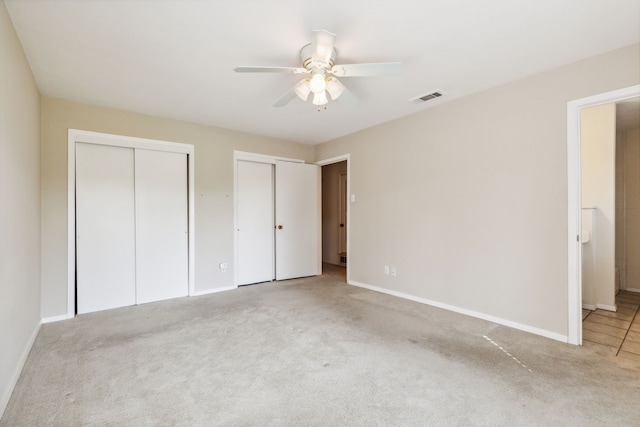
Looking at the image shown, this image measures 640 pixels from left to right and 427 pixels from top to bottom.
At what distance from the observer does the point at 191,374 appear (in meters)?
2.03

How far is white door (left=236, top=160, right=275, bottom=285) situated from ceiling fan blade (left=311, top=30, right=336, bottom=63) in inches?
112

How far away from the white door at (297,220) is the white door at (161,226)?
1516mm

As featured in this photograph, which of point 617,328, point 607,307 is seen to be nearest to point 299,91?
point 617,328

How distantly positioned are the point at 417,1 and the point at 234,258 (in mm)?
3865

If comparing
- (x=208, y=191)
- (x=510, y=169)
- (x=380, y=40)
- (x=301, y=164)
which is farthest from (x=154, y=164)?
(x=510, y=169)

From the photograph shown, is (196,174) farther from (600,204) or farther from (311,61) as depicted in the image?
(600,204)

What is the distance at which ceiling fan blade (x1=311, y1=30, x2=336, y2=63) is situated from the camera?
1812 mm

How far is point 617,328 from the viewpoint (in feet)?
9.13

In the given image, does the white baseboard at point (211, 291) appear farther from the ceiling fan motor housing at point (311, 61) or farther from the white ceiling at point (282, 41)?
the ceiling fan motor housing at point (311, 61)

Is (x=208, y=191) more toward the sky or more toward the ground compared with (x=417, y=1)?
more toward the ground

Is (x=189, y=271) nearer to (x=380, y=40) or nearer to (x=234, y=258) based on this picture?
(x=234, y=258)

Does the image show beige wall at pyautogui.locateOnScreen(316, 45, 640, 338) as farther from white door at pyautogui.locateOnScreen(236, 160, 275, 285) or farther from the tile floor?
white door at pyautogui.locateOnScreen(236, 160, 275, 285)

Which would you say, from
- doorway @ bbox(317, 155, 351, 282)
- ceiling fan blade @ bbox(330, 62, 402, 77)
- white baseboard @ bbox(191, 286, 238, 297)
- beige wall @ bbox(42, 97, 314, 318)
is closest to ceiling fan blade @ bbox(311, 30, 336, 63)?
ceiling fan blade @ bbox(330, 62, 402, 77)

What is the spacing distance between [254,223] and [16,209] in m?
2.88
